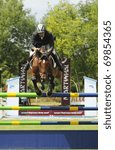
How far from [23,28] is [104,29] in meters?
36.4

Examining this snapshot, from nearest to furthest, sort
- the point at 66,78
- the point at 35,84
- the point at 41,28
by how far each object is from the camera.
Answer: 1. the point at 41,28
2. the point at 35,84
3. the point at 66,78

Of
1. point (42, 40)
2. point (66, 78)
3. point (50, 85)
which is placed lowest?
point (50, 85)

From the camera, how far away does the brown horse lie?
6.69 metres

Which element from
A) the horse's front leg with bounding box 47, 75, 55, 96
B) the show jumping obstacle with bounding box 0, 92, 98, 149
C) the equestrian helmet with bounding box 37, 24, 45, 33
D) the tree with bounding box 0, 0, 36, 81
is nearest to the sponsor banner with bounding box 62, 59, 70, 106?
the show jumping obstacle with bounding box 0, 92, 98, 149

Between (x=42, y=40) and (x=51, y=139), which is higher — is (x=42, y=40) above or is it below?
above

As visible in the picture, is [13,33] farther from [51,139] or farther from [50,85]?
[50,85]

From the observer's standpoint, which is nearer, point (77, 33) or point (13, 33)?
point (77, 33)

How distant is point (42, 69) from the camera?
673 cm

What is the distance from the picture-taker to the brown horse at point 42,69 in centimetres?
669

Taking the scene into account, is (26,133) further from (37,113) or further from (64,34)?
(64,34)

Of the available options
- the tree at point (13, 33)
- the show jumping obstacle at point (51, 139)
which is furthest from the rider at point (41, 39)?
the tree at point (13, 33)

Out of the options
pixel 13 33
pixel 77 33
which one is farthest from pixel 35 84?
pixel 13 33

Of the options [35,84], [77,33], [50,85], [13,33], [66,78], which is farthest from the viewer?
[13,33]

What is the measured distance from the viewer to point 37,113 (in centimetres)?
1691
